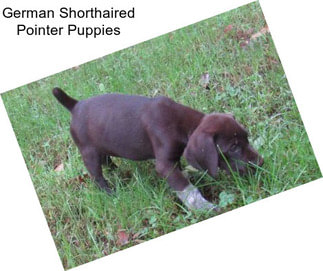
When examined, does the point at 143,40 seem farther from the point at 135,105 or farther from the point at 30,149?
the point at 30,149

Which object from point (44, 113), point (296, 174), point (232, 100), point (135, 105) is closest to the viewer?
point (296, 174)

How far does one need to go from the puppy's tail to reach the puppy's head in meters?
1.29

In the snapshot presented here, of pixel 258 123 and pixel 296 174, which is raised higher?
pixel 258 123

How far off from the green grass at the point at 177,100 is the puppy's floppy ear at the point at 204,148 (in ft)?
0.91

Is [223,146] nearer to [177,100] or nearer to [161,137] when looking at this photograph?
[161,137]

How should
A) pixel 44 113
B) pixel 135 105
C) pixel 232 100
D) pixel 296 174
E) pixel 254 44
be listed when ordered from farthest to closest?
1. pixel 44 113
2. pixel 254 44
3. pixel 232 100
4. pixel 135 105
5. pixel 296 174

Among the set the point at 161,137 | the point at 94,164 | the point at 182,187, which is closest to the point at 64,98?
the point at 94,164

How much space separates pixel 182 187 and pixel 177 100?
1.06 m

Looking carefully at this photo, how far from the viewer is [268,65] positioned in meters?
4.66

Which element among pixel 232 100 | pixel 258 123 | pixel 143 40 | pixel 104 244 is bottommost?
pixel 104 244

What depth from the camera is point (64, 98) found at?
446 cm

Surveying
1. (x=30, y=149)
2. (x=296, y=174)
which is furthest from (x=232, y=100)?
(x=30, y=149)

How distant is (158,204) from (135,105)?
35.1 inches

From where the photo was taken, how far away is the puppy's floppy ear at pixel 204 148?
3.62 m
